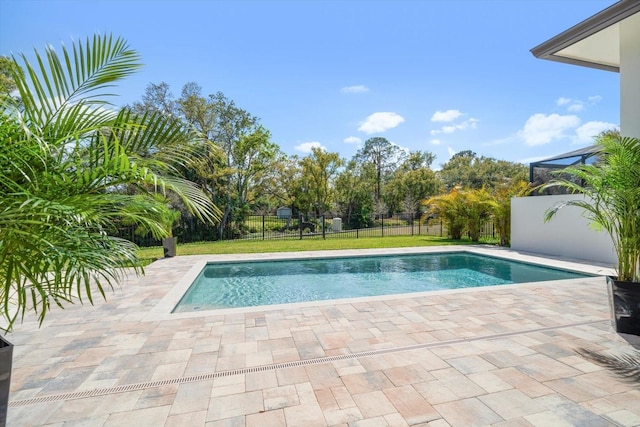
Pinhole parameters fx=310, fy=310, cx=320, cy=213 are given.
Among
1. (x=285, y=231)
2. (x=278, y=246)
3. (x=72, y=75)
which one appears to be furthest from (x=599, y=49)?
(x=285, y=231)

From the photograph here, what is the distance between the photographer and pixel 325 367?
3016mm

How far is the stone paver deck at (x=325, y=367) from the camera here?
7.60 feet

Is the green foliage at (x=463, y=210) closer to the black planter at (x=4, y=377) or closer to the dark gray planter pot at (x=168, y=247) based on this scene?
the dark gray planter pot at (x=168, y=247)

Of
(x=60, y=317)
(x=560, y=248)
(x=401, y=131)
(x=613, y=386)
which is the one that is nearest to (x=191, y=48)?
(x=60, y=317)

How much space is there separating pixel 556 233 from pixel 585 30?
6661 mm

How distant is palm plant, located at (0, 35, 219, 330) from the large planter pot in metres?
4.82


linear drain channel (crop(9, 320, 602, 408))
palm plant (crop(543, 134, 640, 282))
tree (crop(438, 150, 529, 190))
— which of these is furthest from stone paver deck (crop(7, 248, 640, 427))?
tree (crop(438, 150, 529, 190))

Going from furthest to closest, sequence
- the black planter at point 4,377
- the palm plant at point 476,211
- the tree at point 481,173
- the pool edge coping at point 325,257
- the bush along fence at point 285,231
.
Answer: the tree at point 481,173
the bush along fence at point 285,231
the palm plant at point 476,211
the pool edge coping at point 325,257
the black planter at point 4,377

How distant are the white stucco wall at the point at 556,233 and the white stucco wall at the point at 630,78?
12.5 feet

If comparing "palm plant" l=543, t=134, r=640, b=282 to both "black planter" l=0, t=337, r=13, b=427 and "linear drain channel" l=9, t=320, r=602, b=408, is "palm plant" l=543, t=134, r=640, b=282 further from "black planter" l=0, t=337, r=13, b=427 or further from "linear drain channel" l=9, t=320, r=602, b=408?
"black planter" l=0, t=337, r=13, b=427

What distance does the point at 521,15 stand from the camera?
869cm

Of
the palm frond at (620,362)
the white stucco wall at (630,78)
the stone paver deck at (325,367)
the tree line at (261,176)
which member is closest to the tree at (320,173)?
the tree line at (261,176)

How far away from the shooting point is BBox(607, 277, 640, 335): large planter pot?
12.1ft

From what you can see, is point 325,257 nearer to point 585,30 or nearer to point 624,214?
point 624,214
